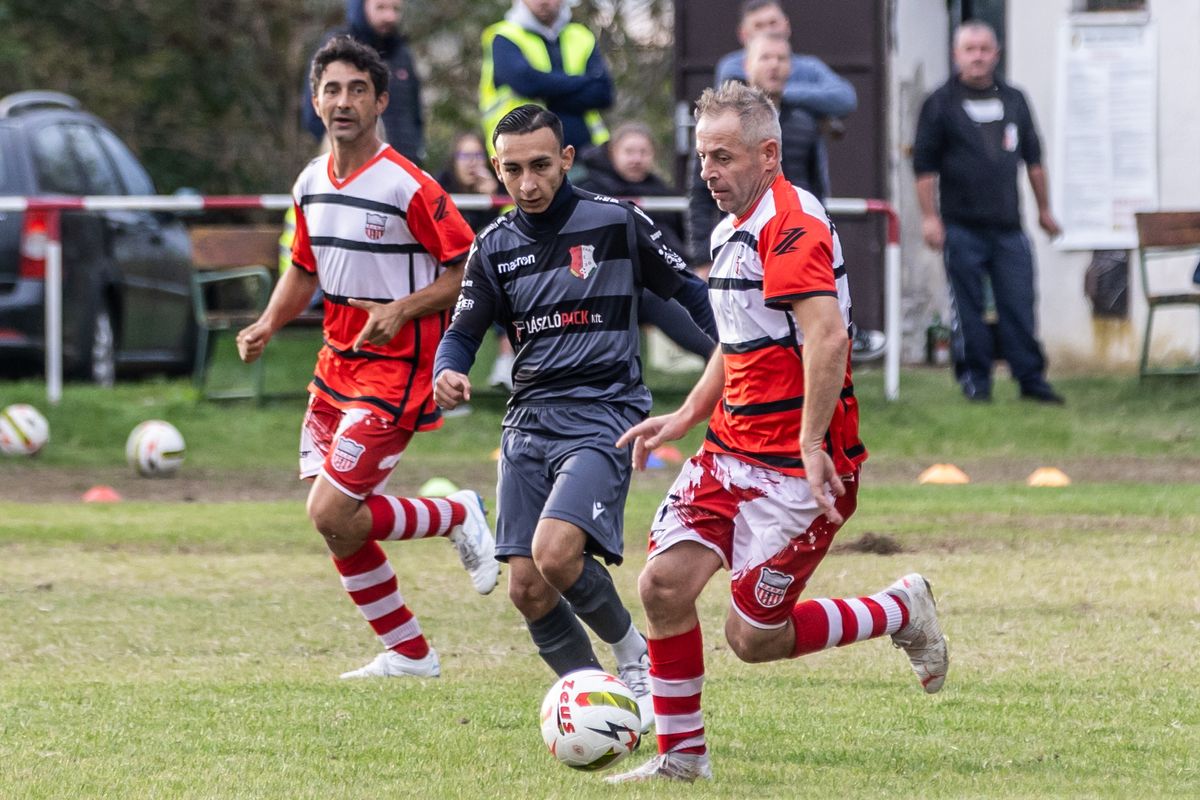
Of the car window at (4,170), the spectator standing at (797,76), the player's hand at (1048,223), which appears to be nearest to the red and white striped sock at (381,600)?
the spectator standing at (797,76)

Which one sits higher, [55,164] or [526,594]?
[55,164]

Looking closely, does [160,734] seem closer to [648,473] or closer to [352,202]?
[352,202]

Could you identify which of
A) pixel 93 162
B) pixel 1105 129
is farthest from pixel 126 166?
pixel 1105 129

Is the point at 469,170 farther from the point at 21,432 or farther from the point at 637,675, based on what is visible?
the point at 637,675

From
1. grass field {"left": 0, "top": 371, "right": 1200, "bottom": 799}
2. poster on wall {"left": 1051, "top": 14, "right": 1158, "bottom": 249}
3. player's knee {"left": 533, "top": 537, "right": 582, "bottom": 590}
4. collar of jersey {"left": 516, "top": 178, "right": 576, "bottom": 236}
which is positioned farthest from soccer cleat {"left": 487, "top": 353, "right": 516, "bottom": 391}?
player's knee {"left": 533, "top": 537, "right": 582, "bottom": 590}

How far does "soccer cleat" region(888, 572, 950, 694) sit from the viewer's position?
6.23m

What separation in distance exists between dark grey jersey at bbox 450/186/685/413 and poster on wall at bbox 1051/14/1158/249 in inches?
443

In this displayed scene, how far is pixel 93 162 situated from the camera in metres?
16.1

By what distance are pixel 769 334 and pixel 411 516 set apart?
241 cm

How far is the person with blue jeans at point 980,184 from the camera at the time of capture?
45.9ft

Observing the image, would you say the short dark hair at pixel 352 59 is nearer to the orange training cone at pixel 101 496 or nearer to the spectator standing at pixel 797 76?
the spectator standing at pixel 797 76

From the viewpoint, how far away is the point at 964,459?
1352 centimetres

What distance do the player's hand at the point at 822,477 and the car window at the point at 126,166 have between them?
38.8ft

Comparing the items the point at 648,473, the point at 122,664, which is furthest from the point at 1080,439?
the point at 122,664
